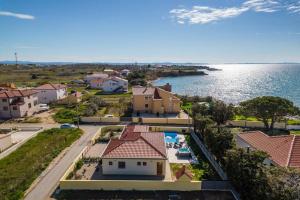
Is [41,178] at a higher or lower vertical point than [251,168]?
lower

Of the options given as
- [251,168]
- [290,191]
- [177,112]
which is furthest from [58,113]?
[290,191]

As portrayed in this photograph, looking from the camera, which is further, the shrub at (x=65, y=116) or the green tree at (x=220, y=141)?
the shrub at (x=65, y=116)

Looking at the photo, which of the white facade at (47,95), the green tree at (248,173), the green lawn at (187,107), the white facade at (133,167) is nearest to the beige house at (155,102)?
the green lawn at (187,107)

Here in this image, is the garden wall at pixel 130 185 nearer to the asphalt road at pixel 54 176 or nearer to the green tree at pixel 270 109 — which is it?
the asphalt road at pixel 54 176

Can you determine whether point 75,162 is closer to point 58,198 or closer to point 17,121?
point 58,198

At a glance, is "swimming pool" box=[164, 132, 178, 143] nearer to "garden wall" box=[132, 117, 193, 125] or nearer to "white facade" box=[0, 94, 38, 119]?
"garden wall" box=[132, 117, 193, 125]

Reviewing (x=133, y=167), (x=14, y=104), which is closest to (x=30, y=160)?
(x=133, y=167)
